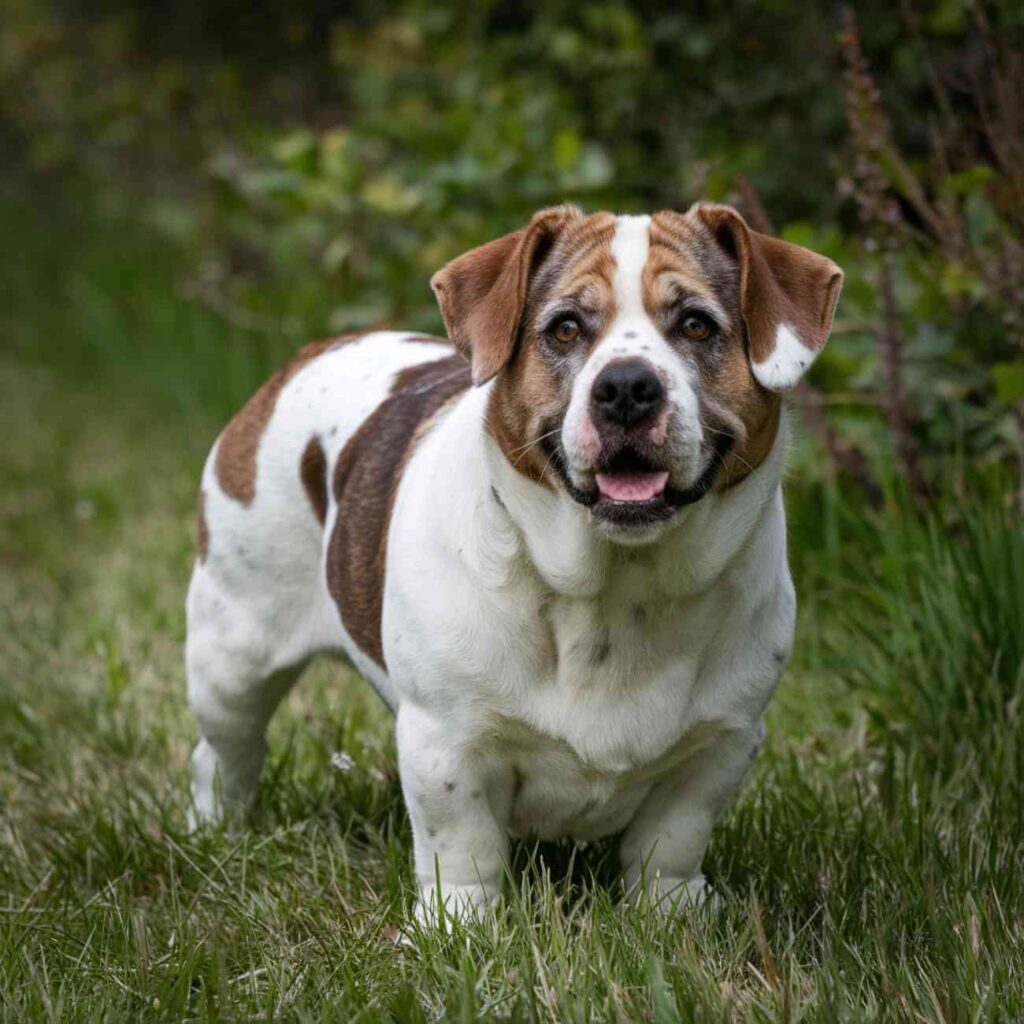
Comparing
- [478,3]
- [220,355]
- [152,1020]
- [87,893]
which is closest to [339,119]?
[220,355]

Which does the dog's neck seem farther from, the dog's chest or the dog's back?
the dog's back

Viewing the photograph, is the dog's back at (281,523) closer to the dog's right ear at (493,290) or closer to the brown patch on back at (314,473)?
the brown patch on back at (314,473)

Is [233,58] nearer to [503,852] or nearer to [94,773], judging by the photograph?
[94,773]

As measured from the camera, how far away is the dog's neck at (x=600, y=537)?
319 cm

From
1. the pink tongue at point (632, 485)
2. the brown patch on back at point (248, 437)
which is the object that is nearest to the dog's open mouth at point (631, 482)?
the pink tongue at point (632, 485)

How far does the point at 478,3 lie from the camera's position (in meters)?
7.32

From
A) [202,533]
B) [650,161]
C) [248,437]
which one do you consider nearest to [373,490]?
[248,437]

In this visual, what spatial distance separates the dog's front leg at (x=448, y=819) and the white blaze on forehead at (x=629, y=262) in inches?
35.9

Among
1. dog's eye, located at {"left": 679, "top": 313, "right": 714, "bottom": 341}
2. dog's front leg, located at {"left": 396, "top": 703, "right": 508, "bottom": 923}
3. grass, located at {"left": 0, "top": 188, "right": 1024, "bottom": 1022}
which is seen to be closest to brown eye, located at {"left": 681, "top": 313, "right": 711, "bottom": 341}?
dog's eye, located at {"left": 679, "top": 313, "right": 714, "bottom": 341}

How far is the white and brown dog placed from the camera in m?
3.07

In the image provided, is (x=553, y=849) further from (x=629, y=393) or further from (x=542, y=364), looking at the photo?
(x=629, y=393)

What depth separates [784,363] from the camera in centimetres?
312

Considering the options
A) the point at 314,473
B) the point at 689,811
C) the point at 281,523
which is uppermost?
the point at 314,473

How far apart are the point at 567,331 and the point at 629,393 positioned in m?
0.30
